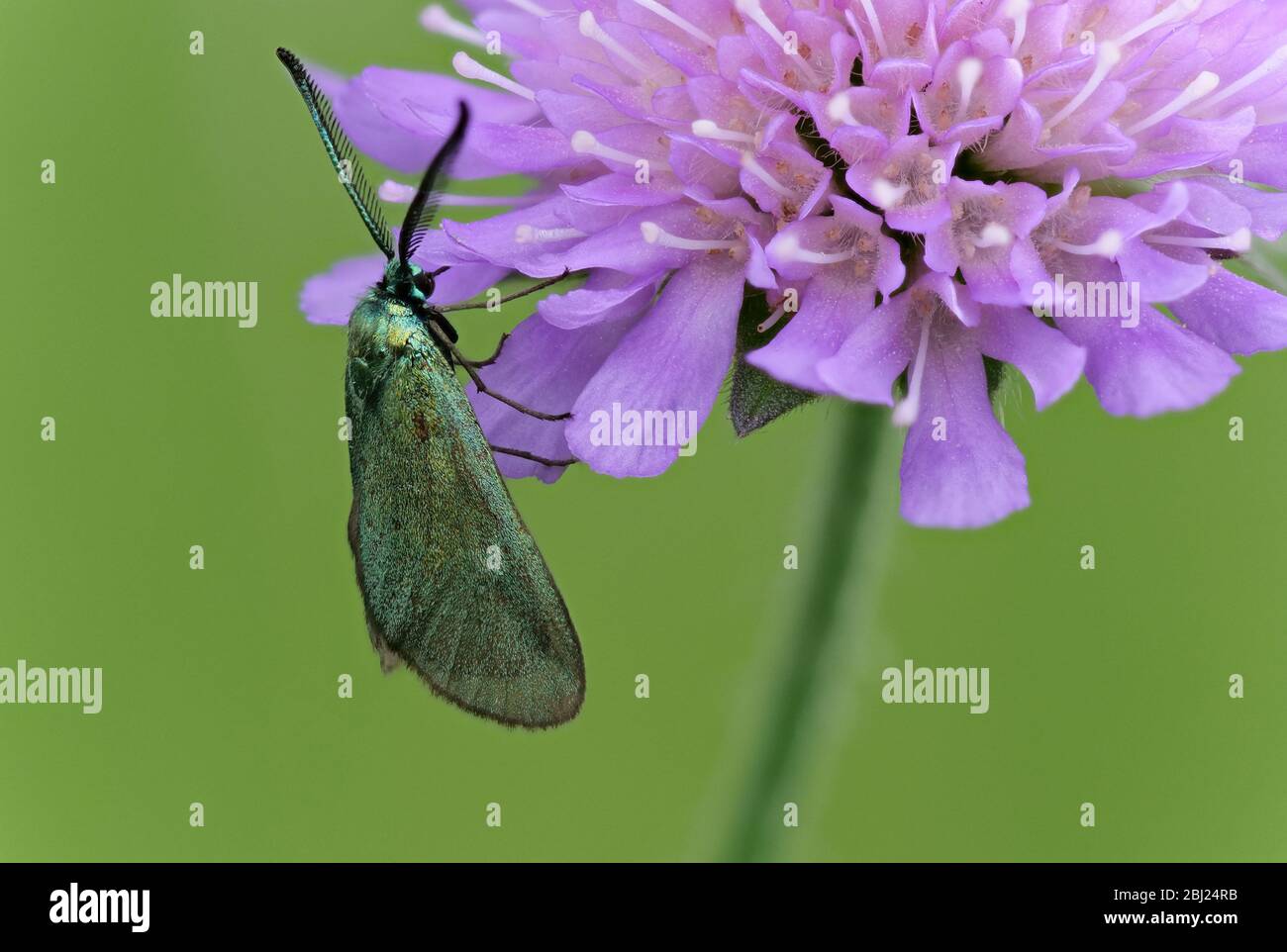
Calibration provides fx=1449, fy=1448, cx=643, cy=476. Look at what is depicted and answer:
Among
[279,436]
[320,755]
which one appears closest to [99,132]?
[279,436]

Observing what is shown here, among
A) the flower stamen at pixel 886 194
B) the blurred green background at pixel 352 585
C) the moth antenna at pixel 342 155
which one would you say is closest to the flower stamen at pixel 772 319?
the flower stamen at pixel 886 194

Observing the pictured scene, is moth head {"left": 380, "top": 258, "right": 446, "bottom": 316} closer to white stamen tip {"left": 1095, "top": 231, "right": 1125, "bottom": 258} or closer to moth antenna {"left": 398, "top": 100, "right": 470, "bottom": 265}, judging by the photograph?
moth antenna {"left": 398, "top": 100, "right": 470, "bottom": 265}

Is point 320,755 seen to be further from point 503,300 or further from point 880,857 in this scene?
point 503,300

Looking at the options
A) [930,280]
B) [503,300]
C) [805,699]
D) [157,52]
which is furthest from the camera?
[157,52]

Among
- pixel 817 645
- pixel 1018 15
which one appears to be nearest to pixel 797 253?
pixel 1018 15

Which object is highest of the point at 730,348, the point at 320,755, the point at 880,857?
the point at 730,348

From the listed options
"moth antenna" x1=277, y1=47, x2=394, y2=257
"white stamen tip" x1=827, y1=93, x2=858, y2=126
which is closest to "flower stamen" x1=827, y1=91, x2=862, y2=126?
"white stamen tip" x1=827, y1=93, x2=858, y2=126

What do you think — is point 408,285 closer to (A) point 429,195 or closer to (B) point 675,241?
(A) point 429,195
